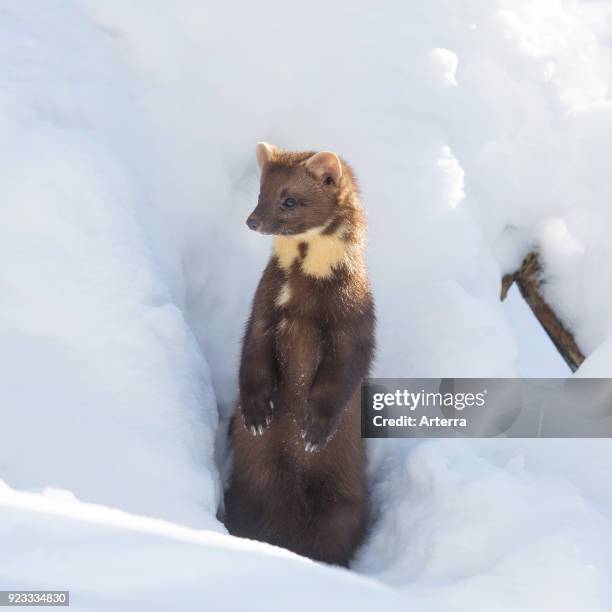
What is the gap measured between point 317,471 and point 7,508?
1628 mm

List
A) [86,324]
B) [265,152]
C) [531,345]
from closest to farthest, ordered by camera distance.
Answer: [86,324] → [265,152] → [531,345]

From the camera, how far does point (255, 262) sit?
4.28 m

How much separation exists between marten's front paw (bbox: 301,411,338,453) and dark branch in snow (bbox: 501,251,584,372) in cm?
189

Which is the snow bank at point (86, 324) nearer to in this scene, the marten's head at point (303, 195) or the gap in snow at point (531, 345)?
the marten's head at point (303, 195)

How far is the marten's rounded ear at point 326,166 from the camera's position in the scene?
11.4 feet

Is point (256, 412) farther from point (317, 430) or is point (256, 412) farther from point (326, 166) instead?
point (326, 166)

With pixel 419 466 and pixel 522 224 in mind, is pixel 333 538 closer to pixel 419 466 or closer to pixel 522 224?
pixel 419 466

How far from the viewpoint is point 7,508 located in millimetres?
2148

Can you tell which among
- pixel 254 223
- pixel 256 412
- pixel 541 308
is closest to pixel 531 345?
pixel 541 308

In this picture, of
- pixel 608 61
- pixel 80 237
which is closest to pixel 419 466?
pixel 80 237

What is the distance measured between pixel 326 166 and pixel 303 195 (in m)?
0.14

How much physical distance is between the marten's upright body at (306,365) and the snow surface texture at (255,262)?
0.19 meters

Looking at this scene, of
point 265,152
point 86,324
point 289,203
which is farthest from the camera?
point 265,152

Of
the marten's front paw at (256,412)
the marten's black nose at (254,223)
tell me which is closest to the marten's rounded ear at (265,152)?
the marten's black nose at (254,223)
